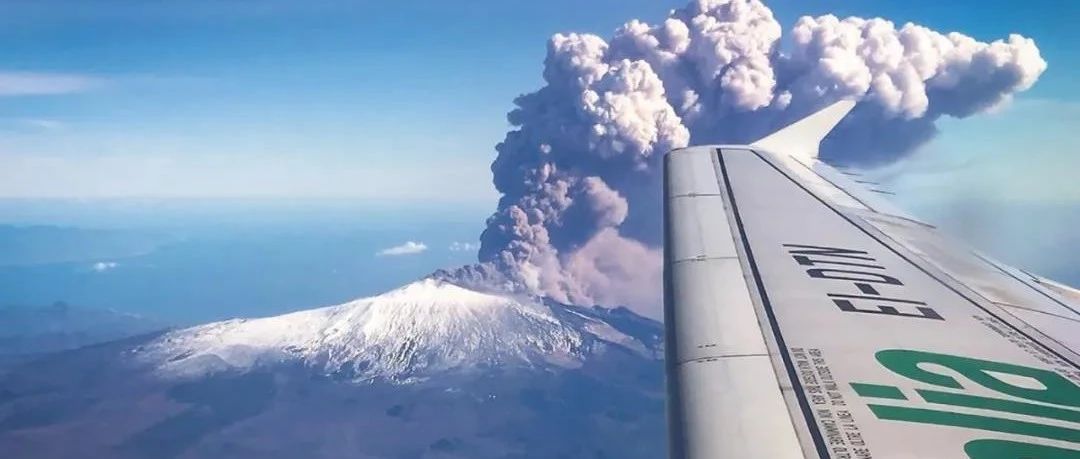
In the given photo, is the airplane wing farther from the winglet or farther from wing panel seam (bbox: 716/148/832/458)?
the winglet

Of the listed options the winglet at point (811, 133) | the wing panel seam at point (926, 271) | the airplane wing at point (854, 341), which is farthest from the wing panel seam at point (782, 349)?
the winglet at point (811, 133)

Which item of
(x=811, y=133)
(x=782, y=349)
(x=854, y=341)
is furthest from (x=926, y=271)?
(x=811, y=133)

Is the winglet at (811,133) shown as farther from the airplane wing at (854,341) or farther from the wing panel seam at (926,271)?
the airplane wing at (854,341)

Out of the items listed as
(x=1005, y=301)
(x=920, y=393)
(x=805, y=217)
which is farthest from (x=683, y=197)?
(x=920, y=393)

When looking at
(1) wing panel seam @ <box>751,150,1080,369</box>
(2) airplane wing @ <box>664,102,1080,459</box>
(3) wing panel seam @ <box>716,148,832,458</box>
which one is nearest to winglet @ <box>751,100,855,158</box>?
(1) wing panel seam @ <box>751,150,1080,369</box>

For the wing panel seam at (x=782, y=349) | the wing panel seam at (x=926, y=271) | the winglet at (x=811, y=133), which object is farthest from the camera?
the winglet at (x=811, y=133)

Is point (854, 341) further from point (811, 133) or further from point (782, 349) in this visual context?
point (811, 133)

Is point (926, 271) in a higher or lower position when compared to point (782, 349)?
higher
